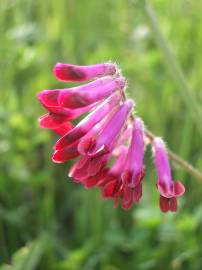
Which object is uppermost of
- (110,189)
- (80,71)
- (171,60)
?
(171,60)

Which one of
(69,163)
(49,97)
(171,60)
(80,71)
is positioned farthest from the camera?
(69,163)

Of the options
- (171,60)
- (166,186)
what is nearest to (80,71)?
(166,186)

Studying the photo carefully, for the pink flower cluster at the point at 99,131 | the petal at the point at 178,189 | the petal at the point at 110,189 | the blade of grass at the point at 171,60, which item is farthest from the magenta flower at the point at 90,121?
the blade of grass at the point at 171,60

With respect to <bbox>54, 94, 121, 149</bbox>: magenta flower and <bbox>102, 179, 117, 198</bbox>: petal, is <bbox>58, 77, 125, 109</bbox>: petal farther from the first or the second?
<bbox>102, 179, 117, 198</bbox>: petal

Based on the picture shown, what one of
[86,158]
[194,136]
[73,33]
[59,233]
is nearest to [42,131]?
[59,233]

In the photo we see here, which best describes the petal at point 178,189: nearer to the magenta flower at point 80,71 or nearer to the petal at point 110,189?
the petal at point 110,189

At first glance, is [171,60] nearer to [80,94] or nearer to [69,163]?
[80,94]

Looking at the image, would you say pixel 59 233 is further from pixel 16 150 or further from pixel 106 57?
pixel 106 57

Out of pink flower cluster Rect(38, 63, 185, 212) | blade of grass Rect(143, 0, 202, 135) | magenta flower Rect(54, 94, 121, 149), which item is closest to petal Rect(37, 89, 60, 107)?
pink flower cluster Rect(38, 63, 185, 212)
